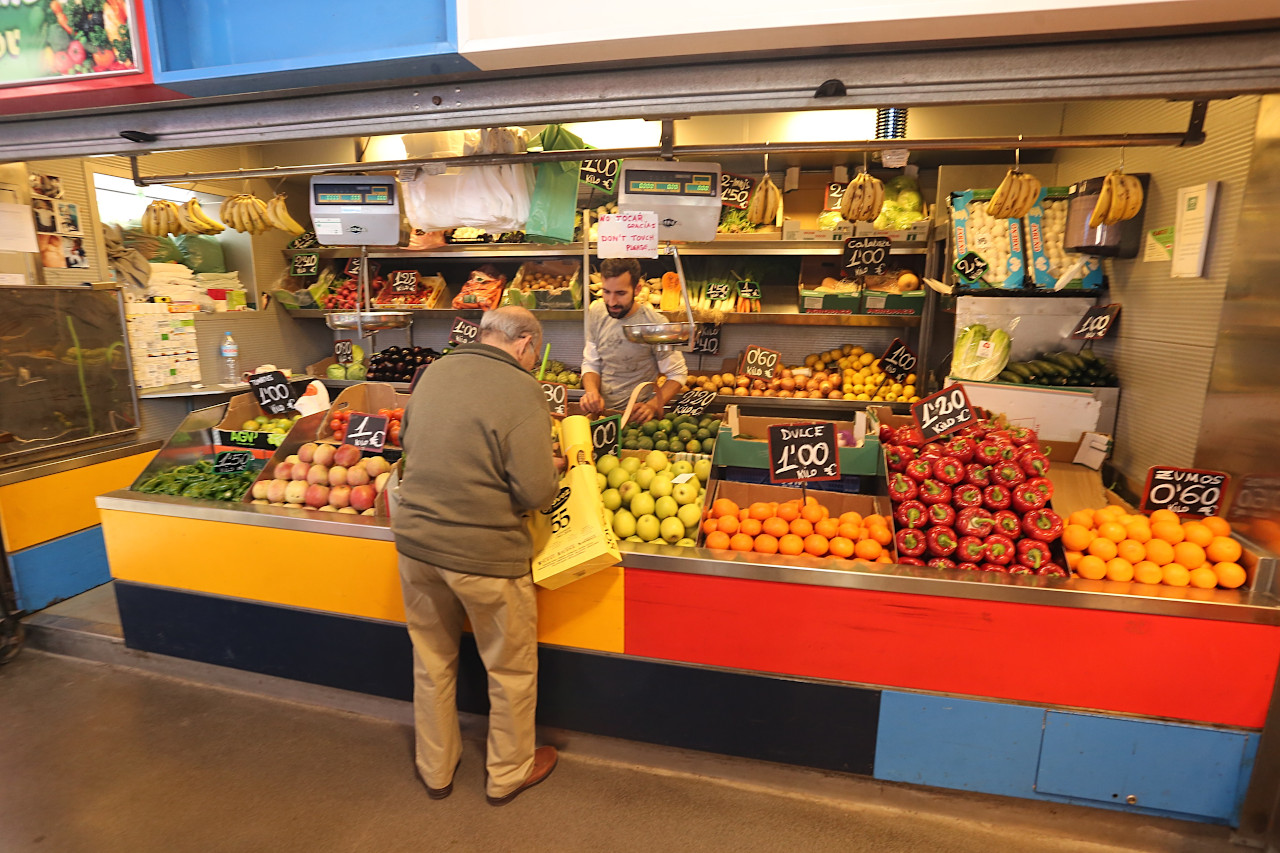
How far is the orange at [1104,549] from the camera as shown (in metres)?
2.41

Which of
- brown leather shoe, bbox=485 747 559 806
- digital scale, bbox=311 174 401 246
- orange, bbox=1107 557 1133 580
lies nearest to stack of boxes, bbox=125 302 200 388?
digital scale, bbox=311 174 401 246

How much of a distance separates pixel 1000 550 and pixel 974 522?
134 mm

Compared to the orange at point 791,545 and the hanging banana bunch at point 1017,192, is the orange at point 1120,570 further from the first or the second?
the hanging banana bunch at point 1017,192

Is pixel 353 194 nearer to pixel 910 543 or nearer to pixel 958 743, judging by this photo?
pixel 910 543

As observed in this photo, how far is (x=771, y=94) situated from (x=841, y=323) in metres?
3.12

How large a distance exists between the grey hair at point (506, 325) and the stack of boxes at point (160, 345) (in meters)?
3.92

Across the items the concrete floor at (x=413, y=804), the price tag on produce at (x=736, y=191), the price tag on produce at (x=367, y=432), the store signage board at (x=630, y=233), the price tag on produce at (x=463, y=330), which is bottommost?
the concrete floor at (x=413, y=804)

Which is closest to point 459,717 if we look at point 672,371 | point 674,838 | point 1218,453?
point 674,838

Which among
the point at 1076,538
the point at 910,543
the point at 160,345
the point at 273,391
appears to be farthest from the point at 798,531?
the point at 160,345

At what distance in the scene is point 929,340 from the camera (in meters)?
4.96

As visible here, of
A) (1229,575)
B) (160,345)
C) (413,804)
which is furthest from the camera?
(160,345)

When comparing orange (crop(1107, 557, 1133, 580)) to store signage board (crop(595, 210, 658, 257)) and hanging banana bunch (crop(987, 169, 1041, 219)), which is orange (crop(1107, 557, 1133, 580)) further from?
store signage board (crop(595, 210, 658, 257))

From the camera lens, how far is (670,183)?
2.93 metres

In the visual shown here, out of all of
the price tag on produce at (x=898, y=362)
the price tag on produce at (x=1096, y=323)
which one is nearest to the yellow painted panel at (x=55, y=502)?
the price tag on produce at (x=898, y=362)
